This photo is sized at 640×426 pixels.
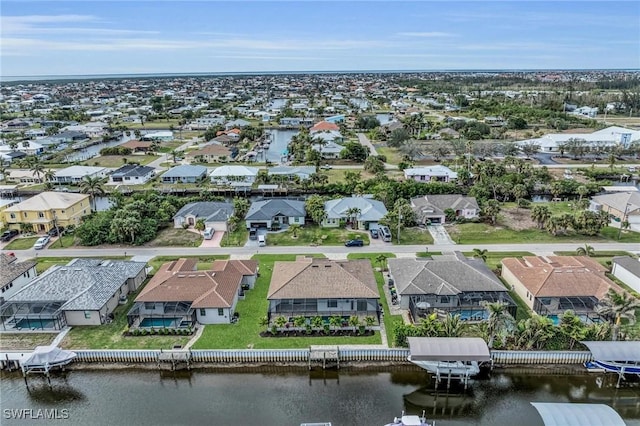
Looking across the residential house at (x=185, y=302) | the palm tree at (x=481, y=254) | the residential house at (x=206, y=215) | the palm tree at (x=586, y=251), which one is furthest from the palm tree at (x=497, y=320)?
the residential house at (x=206, y=215)

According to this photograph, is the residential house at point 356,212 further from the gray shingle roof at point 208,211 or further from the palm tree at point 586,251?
the palm tree at point 586,251

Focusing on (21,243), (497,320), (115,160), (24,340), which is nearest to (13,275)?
(24,340)

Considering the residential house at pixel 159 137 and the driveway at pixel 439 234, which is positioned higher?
the residential house at pixel 159 137

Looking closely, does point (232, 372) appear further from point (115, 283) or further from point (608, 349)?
point (608, 349)

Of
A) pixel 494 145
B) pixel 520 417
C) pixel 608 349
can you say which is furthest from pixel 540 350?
pixel 494 145

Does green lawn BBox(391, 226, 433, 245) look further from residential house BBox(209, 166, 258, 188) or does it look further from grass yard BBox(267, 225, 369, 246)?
residential house BBox(209, 166, 258, 188)

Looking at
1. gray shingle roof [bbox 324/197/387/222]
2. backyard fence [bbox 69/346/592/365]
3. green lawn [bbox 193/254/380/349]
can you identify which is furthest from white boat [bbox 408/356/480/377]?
gray shingle roof [bbox 324/197/387/222]
